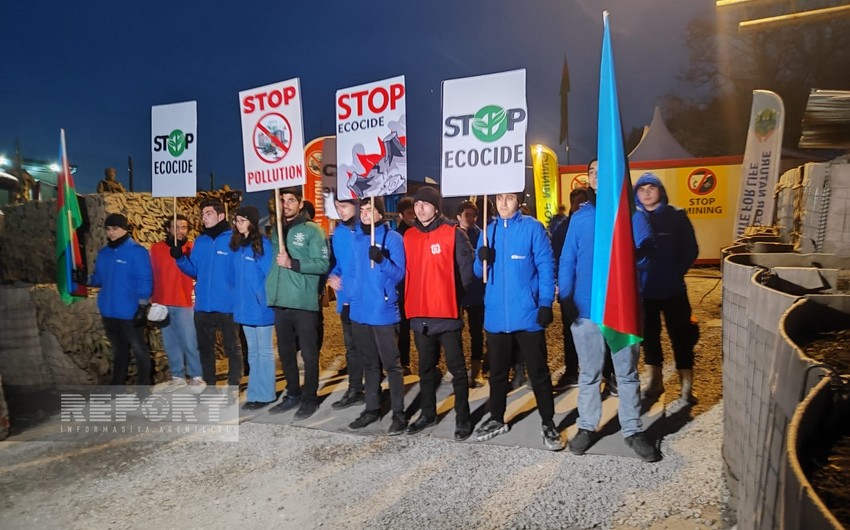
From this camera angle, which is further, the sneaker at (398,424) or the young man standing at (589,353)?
the sneaker at (398,424)

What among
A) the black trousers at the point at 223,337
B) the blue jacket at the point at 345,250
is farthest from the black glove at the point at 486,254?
the black trousers at the point at 223,337

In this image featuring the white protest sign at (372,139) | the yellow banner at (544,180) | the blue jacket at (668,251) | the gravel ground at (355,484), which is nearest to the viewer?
the gravel ground at (355,484)

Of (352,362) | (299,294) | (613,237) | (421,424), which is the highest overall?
(613,237)

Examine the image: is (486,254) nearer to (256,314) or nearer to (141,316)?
(256,314)

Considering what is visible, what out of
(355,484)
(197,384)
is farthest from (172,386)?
(355,484)

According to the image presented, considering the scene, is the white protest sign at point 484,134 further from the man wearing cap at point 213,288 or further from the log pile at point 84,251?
the log pile at point 84,251

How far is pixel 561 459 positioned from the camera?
13.3 ft

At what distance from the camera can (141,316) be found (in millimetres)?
6215

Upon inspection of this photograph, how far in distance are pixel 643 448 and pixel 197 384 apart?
190 inches

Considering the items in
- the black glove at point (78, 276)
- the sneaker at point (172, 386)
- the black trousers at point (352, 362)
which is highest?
the black glove at point (78, 276)

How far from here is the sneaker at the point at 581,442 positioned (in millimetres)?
4105

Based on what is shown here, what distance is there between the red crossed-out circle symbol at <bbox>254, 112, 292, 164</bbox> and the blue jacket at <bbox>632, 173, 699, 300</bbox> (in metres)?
3.40

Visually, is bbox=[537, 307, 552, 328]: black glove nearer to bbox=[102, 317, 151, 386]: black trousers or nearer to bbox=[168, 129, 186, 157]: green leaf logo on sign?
bbox=[168, 129, 186, 157]: green leaf logo on sign

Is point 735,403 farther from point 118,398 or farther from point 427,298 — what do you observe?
point 118,398
